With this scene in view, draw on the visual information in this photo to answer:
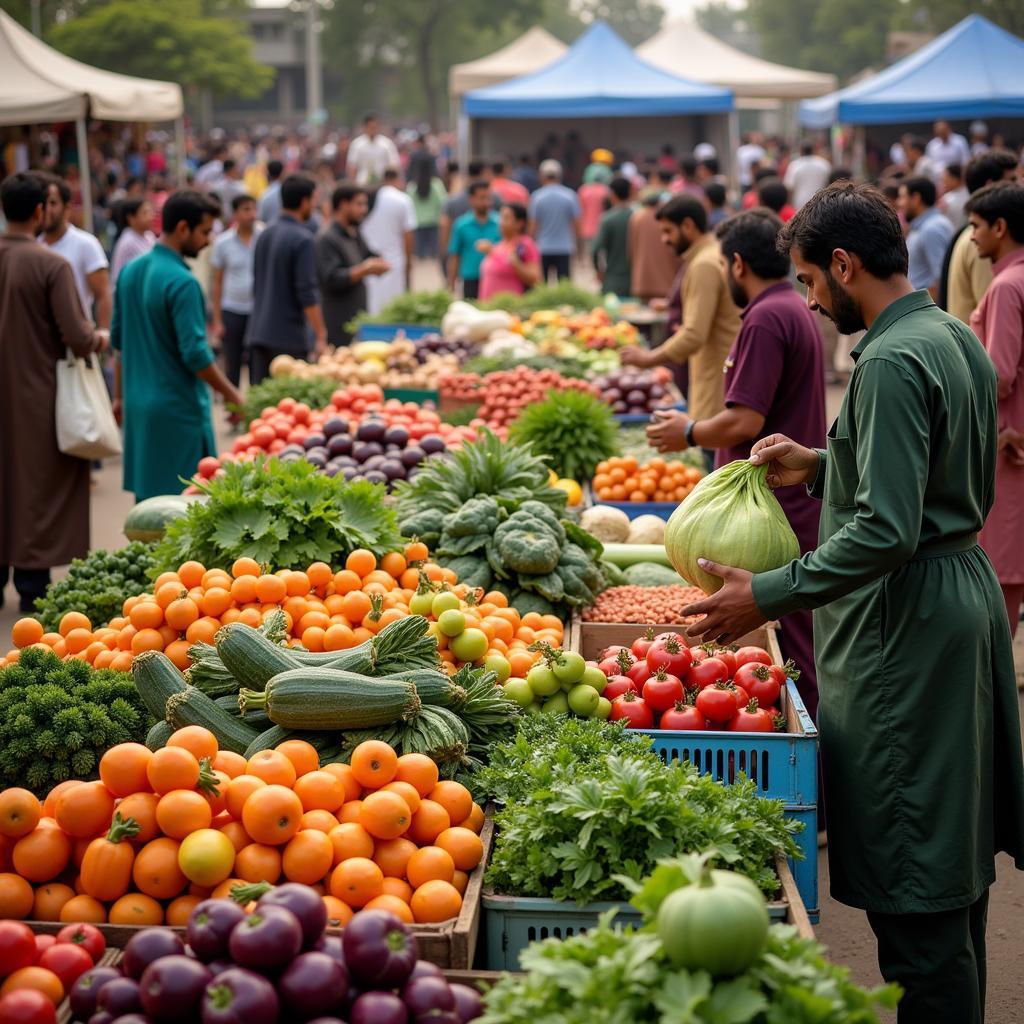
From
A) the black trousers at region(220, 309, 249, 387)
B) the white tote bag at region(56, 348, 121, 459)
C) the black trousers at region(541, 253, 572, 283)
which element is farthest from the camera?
the black trousers at region(541, 253, 572, 283)

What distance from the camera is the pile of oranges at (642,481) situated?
6.54 meters

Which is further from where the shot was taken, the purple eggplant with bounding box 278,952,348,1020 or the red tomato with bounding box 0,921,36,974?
the red tomato with bounding box 0,921,36,974

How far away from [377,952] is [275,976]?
0.57 ft

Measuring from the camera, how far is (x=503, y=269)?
1316cm

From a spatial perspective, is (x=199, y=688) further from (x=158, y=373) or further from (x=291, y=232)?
(x=291, y=232)

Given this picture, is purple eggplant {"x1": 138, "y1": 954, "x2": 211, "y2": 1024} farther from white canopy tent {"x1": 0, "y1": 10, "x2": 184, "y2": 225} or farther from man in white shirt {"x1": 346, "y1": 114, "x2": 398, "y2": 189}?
man in white shirt {"x1": 346, "y1": 114, "x2": 398, "y2": 189}

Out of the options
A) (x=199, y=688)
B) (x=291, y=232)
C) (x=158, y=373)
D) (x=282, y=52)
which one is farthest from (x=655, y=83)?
(x=282, y=52)

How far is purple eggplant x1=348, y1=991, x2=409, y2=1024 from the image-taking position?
213 centimetres

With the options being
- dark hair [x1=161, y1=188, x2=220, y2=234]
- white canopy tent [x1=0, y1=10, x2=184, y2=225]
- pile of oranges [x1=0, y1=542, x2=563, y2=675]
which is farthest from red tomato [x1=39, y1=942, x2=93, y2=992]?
white canopy tent [x1=0, y1=10, x2=184, y2=225]

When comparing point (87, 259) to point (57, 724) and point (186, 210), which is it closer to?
point (186, 210)

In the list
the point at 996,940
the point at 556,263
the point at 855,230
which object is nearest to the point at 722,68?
the point at 556,263

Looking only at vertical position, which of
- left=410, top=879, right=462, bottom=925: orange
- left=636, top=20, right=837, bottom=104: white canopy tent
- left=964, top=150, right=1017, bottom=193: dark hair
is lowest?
left=410, top=879, right=462, bottom=925: orange

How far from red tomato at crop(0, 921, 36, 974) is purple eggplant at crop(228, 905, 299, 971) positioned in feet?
1.68

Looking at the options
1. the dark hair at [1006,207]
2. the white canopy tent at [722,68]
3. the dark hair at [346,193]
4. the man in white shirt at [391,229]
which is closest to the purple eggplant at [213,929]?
the dark hair at [1006,207]
